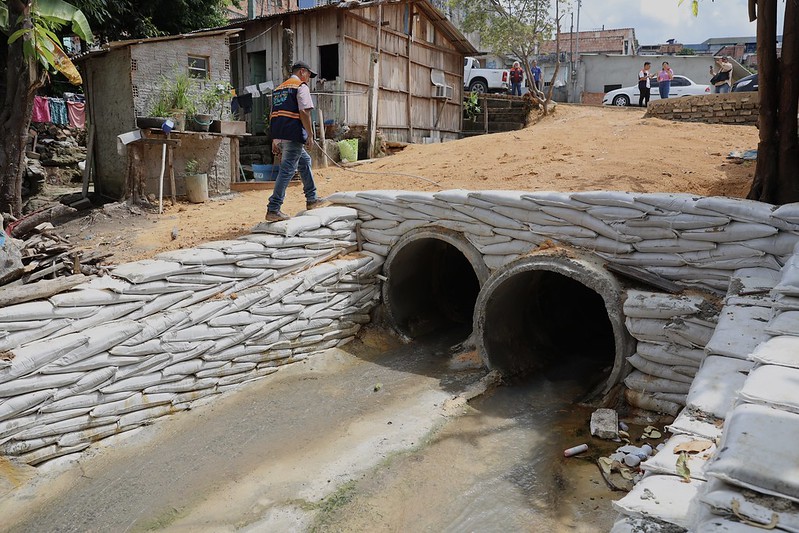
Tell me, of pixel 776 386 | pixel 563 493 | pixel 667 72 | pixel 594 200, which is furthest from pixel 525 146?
pixel 667 72

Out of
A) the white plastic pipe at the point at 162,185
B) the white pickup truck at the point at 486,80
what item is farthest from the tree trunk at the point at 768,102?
the white pickup truck at the point at 486,80

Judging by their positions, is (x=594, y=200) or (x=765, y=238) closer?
(x=765, y=238)

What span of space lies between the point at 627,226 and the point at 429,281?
2957 mm

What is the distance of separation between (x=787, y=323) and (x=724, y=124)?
8.74 metres

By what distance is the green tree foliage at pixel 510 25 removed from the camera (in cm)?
1673

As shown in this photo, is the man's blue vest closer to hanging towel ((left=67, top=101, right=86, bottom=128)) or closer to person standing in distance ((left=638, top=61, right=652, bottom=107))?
hanging towel ((left=67, top=101, right=86, bottom=128))

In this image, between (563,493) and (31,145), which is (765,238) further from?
(31,145)

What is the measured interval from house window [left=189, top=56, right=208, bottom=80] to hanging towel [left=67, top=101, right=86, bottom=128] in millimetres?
6571

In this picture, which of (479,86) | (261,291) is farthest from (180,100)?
(479,86)

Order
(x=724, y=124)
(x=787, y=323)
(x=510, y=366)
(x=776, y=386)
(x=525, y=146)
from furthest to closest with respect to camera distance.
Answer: (x=724, y=124), (x=525, y=146), (x=510, y=366), (x=787, y=323), (x=776, y=386)

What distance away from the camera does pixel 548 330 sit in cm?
649

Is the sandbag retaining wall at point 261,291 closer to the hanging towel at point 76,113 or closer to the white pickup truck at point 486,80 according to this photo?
the hanging towel at point 76,113

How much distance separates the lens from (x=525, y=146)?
9.24m

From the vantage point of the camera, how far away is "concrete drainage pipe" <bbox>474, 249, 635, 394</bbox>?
185 inches
